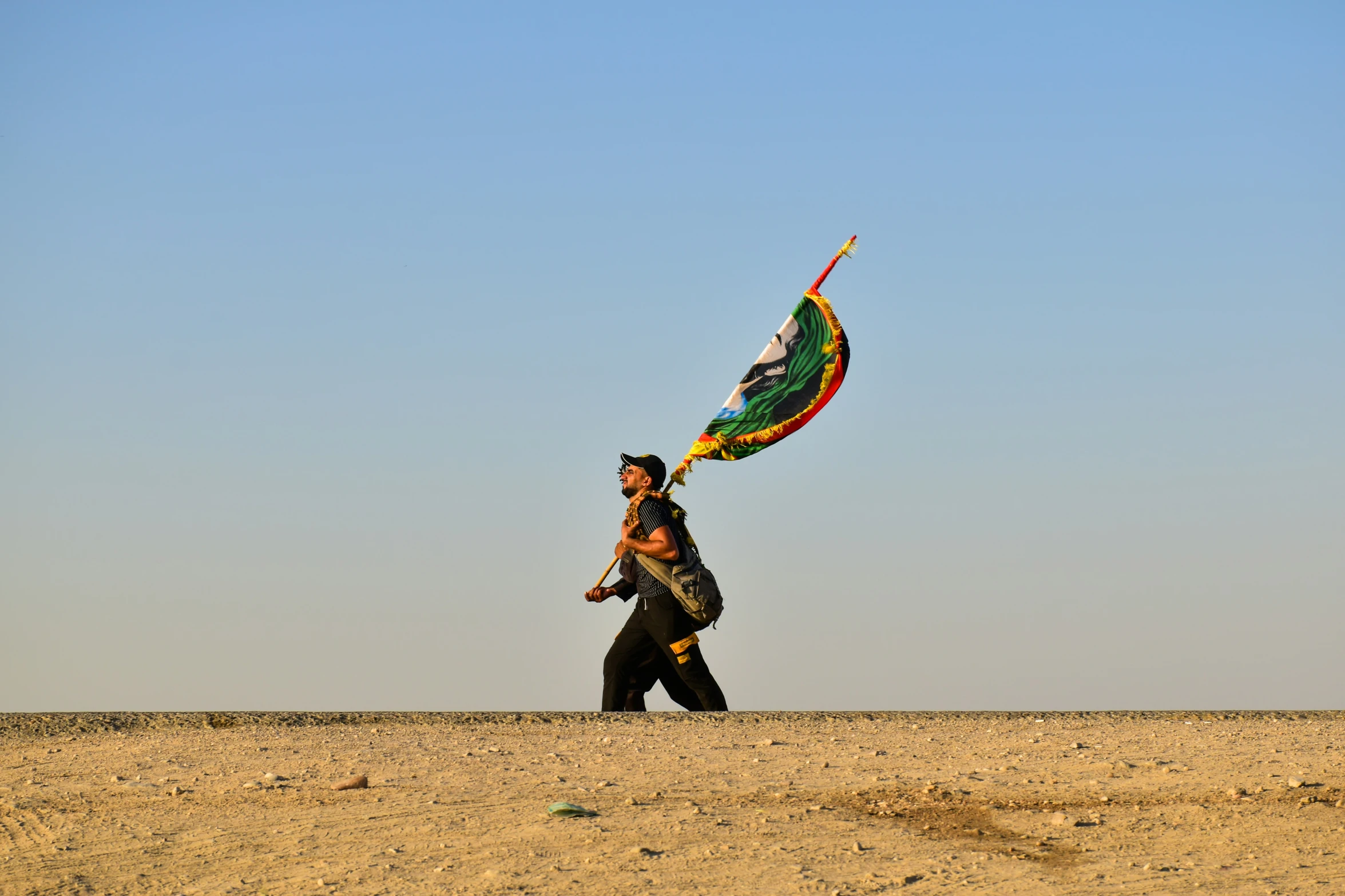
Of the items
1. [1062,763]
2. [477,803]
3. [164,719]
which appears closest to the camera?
[477,803]

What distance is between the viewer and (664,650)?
8.79m

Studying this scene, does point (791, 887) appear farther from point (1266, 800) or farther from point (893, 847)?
point (1266, 800)

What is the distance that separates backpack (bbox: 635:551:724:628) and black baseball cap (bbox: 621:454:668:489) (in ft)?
1.85

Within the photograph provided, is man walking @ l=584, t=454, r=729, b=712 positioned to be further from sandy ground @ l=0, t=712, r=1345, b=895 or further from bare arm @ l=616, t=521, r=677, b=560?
sandy ground @ l=0, t=712, r=1345, b=895

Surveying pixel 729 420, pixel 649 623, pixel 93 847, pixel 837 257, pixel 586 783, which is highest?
pixel 837 257

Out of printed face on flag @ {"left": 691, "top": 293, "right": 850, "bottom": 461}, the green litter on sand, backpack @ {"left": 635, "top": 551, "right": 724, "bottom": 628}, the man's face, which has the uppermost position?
printed face on flag @ {"left": 691, "top": 293, "right": 850, "bottom": 461}

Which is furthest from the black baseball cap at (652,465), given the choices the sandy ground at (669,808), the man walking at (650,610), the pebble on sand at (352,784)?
the pebble on sand at (352,784)

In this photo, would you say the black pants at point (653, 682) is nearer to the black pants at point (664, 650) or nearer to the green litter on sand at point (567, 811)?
the black pants at point (664, 650)

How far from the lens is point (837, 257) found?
33.5 ft

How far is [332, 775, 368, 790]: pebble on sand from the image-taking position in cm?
587

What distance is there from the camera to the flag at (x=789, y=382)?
32.9ft

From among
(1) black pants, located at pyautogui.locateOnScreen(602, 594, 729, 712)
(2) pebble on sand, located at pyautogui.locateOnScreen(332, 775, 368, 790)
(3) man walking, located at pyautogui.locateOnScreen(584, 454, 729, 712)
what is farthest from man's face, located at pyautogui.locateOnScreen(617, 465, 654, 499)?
(2) pebble on sand, located at pyautogui.locateOnScreen(332, 775, 368, 790)

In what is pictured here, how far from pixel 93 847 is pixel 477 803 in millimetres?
1392

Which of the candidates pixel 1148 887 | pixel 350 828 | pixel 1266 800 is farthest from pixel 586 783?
pixel 1266 800
